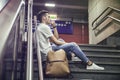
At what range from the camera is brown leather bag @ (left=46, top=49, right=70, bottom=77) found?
334 centimetres

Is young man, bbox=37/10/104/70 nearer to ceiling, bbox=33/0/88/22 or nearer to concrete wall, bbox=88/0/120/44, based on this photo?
concrete wall, bbox=88/0/120/44

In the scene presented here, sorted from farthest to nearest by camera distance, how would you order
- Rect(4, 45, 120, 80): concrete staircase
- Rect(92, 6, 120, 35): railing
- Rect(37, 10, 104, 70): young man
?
1. Rect(92, 6, 120, 35): railing
2. Rect(37, 10, 104, 70): young man
3. Rect(4, 45, 120, 80): concrete staircase

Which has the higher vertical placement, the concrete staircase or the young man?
the young man

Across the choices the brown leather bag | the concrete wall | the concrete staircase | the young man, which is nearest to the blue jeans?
the young man

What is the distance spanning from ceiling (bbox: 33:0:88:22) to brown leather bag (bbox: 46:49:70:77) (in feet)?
29.1

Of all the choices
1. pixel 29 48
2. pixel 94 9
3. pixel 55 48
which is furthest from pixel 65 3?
pixel 29 48

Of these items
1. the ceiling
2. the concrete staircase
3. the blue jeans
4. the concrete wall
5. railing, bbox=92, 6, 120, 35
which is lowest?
the concrete staircase

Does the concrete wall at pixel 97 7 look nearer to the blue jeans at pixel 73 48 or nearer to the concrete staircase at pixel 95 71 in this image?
the concrete staircase at pixel 95 71

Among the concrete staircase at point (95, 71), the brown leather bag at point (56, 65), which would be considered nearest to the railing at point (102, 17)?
the concrete staircase at point (95, 71)

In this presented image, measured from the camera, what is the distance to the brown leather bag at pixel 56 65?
334cm

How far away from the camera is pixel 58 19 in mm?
14523

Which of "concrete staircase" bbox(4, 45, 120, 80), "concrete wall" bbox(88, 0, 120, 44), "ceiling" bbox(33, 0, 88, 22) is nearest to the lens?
"concrete staircase" bbox(4, 45, 120, 80)

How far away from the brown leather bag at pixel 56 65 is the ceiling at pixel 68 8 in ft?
29.1

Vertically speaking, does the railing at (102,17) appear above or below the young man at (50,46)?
above
